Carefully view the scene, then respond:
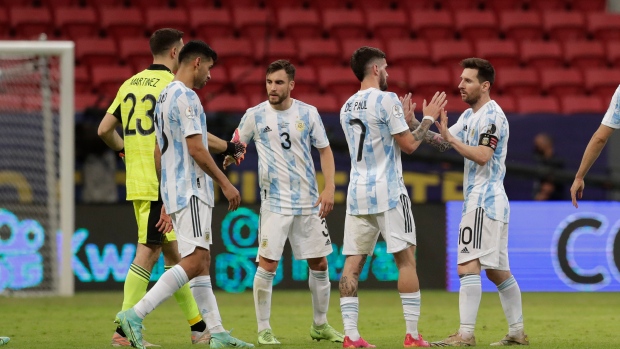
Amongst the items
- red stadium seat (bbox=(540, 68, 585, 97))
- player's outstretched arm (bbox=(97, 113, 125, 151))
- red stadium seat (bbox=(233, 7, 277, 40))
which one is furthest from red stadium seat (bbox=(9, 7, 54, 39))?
player's outstretched arm (bbox=(97, 113, 125, 151))

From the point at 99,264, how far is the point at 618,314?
5.64 meters

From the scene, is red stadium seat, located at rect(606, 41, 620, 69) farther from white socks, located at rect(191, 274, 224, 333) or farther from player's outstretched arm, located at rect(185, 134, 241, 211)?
player's outstretched arm, located at rect(185, 134, 241, 211)

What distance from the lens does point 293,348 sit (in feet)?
23.0

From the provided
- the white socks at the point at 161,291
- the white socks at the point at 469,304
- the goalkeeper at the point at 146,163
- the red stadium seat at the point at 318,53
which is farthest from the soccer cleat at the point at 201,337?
the red stadium seat at the point at 318,53

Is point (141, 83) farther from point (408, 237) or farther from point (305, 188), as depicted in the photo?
point (408, 237)

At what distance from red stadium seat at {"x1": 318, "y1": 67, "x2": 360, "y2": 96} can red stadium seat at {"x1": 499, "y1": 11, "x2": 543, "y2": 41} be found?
3278 mm

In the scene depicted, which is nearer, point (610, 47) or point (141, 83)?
point (141, 83)

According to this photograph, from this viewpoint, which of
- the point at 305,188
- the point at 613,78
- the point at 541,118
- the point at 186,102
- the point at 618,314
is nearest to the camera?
the point at 186,102

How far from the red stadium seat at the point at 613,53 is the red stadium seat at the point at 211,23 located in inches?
239

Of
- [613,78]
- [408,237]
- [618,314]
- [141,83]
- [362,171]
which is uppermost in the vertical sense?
[613,78]

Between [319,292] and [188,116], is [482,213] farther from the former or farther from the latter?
[188,116]

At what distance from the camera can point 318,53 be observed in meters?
16.8

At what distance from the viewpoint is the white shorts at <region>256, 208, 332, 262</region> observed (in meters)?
7.70

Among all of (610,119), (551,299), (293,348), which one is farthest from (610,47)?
(293,348)
